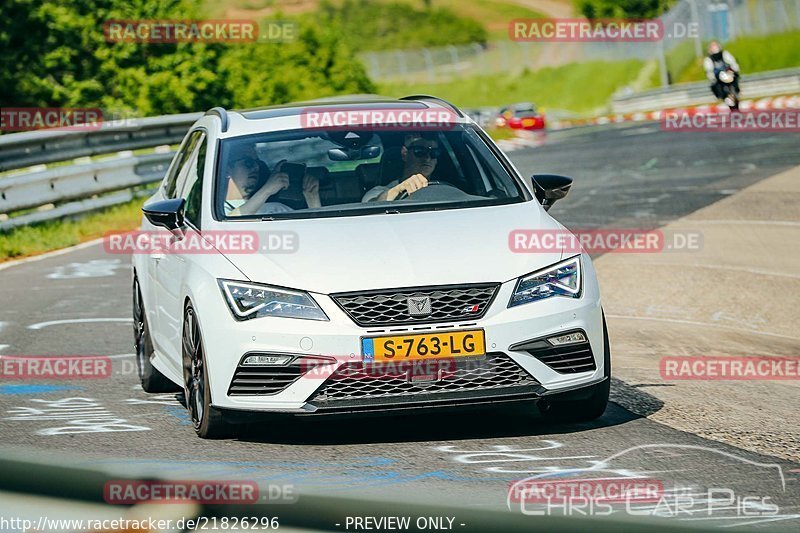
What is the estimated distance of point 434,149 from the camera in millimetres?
8242

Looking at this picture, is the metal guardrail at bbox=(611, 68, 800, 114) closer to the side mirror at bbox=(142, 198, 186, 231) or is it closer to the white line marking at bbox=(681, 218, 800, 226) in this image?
the white line marking at bbox=(681, 218, 800, 226)

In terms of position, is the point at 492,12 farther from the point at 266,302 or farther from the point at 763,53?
the point at 266,302

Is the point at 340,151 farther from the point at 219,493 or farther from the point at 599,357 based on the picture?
the point at 219,493

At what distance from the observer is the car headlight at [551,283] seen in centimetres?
677

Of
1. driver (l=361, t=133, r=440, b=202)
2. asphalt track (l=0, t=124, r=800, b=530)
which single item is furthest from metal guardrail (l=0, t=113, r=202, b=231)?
driver (l=361, t=133, r=440, b=202)

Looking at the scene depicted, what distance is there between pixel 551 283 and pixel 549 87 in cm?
8487

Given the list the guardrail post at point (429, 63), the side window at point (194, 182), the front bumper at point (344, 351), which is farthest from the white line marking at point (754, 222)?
the guardrail post at point (429, 63)

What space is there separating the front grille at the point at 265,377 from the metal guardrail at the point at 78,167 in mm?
11149

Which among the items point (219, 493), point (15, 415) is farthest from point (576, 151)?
point (219, 493)

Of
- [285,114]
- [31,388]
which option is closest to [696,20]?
[285,114]

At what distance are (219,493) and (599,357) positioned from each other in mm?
3815

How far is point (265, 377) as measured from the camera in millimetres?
6707

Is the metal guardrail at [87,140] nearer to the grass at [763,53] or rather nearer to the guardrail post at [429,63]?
the grass at [763,53]

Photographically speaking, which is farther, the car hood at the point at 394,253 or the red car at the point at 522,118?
the red car at the point at 522,118
